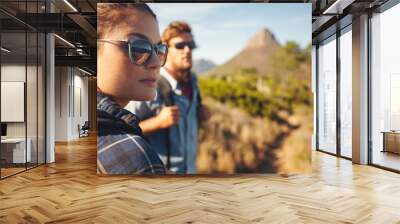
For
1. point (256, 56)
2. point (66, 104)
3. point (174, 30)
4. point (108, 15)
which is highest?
point (108, 15)

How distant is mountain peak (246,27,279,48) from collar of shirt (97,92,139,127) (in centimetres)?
211

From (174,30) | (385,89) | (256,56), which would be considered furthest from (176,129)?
(385,89)

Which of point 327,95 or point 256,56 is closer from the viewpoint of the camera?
point 256,56

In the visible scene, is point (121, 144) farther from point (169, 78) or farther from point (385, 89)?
point (385, 89)

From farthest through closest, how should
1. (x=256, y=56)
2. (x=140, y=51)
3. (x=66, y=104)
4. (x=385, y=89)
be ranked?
(x=66, y=104)
(x=385, y=89)
(x=256, y=56)
(x=140, y=51)

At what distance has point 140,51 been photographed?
19.8 feet

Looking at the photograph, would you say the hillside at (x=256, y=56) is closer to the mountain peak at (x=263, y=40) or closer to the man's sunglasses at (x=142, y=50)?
the mountain peak at (x=263, y=40)

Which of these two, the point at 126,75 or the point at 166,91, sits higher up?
the point at 126,75

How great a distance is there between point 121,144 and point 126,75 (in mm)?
1059

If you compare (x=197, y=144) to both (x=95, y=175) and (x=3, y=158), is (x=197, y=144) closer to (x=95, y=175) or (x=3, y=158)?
(x=95, y=175)

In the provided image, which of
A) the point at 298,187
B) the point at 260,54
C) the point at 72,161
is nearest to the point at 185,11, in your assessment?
the point at 260,54

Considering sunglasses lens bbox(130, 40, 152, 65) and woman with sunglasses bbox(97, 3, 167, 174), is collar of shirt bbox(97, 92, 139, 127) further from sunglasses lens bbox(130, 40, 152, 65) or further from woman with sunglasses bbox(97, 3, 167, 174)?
sunglasses lens bbox(130, 40, 152, 65)

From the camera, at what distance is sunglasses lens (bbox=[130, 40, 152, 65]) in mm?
6039

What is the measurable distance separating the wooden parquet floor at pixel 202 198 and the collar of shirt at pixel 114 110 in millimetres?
903
